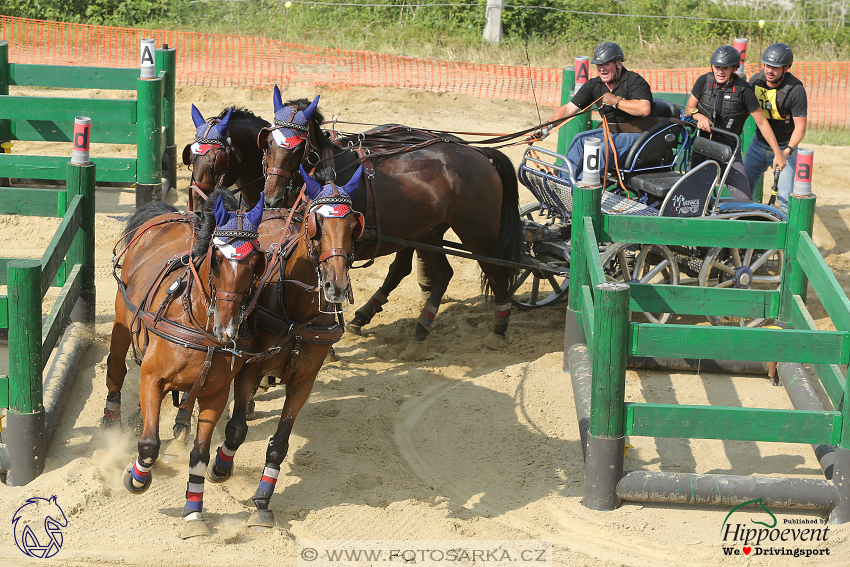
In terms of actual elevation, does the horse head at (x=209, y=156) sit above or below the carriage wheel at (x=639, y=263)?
above

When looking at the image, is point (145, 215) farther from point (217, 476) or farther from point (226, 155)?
point (217, 476)

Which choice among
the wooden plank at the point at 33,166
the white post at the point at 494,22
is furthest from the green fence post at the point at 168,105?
the white post at the point at 494,22

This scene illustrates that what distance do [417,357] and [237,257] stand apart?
3.53 meters

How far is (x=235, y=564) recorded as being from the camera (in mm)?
4730

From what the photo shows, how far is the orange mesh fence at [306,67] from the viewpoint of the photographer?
47.1 feet

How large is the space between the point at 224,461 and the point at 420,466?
4.37 feet

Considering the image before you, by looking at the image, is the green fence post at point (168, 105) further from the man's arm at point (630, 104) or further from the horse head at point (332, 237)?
the horse head at point (332, 237)

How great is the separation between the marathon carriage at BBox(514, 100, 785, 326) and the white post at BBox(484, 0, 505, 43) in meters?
8.60

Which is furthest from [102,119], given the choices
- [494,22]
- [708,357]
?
[494,22]

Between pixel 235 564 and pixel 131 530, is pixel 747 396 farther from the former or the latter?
pixel 131 530

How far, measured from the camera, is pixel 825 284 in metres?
5.42

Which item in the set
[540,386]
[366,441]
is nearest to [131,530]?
[366,441]

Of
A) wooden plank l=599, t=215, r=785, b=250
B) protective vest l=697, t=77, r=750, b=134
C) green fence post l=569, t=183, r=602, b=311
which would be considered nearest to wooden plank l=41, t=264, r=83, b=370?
green fence post l=569, t=183, r=602, b=311

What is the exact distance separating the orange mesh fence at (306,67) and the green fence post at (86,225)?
7628 millimetres
